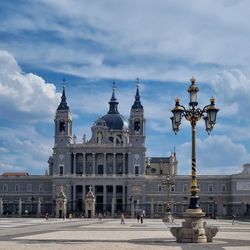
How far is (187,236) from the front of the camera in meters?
31.0

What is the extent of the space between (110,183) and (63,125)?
17849mm

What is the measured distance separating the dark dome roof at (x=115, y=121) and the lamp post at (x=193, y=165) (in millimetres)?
126441

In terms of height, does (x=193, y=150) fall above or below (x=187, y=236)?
above

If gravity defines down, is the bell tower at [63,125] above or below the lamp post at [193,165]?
above

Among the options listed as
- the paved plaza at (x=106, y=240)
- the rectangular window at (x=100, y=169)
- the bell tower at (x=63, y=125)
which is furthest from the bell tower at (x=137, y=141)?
the paved plaza at (x=106, y=240)

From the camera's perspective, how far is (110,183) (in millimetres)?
143250

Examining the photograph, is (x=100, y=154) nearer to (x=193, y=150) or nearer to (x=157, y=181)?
(x=157, y=181)

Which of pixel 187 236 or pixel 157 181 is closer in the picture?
pixel 187 236

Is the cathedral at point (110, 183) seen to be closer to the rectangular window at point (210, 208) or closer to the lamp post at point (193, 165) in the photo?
the rectangular window at point (210, 208)

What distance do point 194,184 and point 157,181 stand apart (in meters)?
113

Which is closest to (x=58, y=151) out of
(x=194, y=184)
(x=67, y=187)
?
(x=67, y=187)

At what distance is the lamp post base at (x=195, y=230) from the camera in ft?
99.9

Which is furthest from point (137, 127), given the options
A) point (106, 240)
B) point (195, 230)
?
point (195, 230)

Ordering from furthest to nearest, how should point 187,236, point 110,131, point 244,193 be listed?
point 110,131 → point 244,193 → point 187,236
